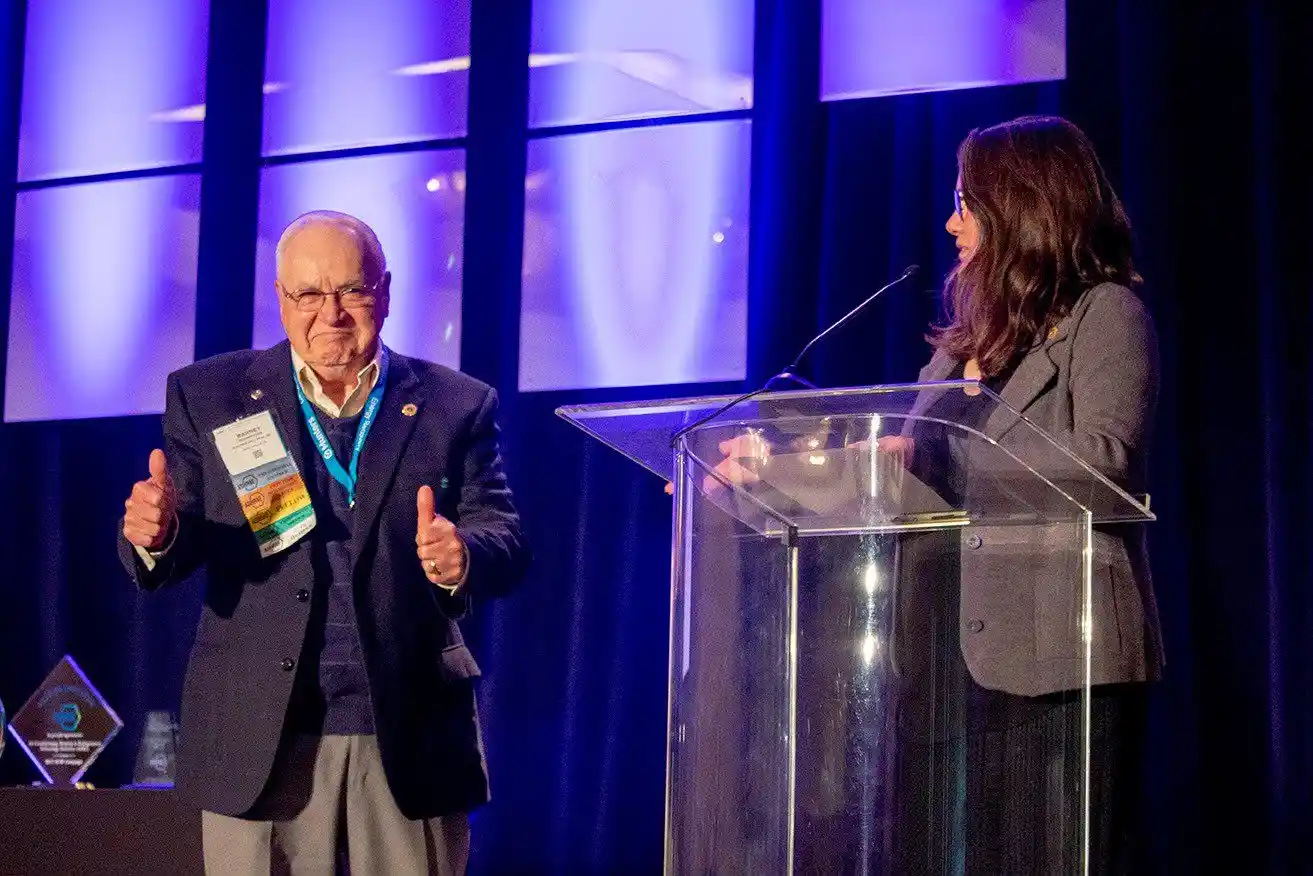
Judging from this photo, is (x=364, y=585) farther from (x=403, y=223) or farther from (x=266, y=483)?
(x=403, y=223)

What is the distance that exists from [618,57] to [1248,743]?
101 inches

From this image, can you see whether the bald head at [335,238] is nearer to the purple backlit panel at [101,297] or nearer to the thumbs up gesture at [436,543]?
the thumbs up gesture at [436,543]

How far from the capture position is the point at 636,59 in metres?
4.46

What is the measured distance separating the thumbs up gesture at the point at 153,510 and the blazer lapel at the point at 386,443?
0.30 meters

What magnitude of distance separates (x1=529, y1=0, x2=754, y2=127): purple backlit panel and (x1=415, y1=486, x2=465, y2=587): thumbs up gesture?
7.72 ft

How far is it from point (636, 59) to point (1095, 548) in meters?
3.02

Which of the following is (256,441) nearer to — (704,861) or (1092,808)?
(704,861)

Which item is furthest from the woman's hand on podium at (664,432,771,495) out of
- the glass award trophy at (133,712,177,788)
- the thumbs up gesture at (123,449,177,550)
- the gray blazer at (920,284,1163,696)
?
the glass award trophy at (133,712,177,788)

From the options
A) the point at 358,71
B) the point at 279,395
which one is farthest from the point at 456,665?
the point at 358,71

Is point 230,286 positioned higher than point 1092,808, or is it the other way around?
point 230,286

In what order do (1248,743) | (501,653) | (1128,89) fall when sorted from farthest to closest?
(501,653) < (1128,89) < (1248,743)

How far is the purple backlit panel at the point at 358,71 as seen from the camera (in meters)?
4.74

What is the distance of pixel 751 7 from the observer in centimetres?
431

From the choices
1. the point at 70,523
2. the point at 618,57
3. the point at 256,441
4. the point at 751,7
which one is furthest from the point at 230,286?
the point at 256,441
